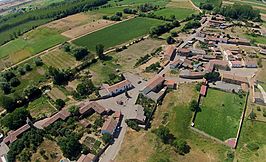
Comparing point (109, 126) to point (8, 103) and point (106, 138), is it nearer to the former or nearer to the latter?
point (106, 138)

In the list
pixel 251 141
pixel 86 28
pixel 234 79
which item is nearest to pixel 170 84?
pixel 234 79

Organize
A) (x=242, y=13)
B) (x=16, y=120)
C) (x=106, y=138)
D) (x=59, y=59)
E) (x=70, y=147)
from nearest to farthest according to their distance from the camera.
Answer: (x=70, y=147) → (x=106, y=138) → (x=16, y=120) → (x=59, y=59) → (x=242, y=13)

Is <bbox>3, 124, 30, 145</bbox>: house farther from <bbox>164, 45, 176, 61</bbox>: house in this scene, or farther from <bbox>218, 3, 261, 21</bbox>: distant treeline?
<bbox>218, 3, 261, 21</bbox>: distant treeline

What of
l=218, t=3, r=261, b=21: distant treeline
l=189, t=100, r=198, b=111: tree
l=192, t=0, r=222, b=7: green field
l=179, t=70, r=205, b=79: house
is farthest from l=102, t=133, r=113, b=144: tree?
l=192, t=0, r=222, b=7: green field

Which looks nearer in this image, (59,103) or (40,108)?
(59,103)

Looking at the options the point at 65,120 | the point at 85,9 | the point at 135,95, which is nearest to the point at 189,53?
the point at 135,95

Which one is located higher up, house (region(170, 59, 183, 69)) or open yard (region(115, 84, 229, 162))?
house (region(170, 59, 183, 69))

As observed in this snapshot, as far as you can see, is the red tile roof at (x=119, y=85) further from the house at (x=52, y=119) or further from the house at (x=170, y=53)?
the house at (x=170, y=53)

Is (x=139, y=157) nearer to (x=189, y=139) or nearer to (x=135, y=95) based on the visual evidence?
(x=189, y=139)
